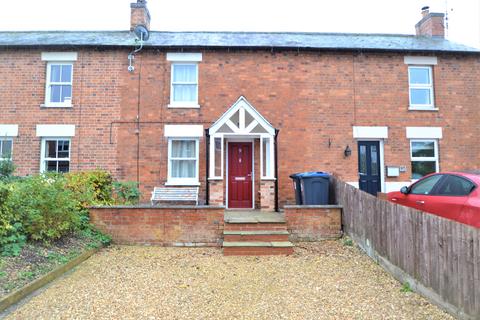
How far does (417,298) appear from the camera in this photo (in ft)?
15.6

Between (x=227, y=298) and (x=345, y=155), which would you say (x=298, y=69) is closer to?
(x=345, y=155)

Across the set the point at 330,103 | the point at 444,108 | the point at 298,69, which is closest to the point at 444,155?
the point at 444,108

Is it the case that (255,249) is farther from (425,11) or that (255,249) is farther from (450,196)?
(425,11)

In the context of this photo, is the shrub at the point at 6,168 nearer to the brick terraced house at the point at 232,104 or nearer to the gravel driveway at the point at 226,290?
the brick terraced house at the point at 232,104

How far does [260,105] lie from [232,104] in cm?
97

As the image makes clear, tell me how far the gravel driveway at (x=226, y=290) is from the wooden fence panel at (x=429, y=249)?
271mm

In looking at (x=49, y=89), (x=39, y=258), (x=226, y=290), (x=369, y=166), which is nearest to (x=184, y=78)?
(x=49, y=89)

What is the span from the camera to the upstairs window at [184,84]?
1132 centimetres

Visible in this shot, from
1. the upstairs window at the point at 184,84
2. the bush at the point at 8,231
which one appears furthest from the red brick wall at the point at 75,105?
the bush at the point at 8,231

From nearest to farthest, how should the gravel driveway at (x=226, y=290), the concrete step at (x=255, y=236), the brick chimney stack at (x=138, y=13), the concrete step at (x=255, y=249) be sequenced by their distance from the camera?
the gravel driveway at (x=226, y=290) → the concrete step at (x=255, y=249) → the concrete step at (x=255, y=236) → the brick chimney stack at (x=138, y=13)

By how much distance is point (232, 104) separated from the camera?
1116 cm

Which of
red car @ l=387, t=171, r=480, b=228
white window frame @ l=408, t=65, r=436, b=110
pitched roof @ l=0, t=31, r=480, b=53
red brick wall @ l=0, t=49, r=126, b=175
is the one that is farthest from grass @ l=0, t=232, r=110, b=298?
white window frame @ l=408, t=65, r=436, b=110

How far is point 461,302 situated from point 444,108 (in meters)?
9.43

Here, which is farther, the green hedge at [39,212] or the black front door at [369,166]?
the black front door at [369,166]
